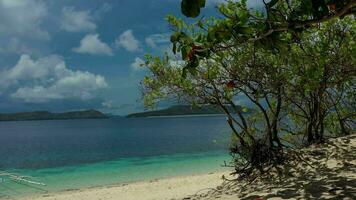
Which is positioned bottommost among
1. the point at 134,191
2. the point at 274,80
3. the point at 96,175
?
the point at 96,175

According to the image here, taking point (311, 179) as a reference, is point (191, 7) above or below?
above

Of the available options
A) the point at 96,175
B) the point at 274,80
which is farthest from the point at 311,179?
the point at 96,175

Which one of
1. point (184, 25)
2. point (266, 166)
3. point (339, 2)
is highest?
point (184, 25)

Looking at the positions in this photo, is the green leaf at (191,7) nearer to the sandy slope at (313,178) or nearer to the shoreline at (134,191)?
the sandy slope at (313,178)

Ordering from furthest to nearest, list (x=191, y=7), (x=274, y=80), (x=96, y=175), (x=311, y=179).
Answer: (x=96, y=175) → (x=274, y=80) → (x=311, y=179) → (x=191, y=7)

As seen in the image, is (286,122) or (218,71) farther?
(286,122)

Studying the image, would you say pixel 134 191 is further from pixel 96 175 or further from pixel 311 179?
pixel 311 179

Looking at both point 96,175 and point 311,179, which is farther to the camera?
point 96,175

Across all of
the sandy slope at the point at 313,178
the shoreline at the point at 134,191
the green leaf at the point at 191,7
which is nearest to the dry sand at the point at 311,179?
the sandy slope at the point at 313,178

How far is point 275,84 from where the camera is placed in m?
10.8

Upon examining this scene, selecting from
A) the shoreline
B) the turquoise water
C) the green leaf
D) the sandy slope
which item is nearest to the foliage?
the sandy slope

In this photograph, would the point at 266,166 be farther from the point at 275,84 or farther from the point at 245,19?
the point at 245,19

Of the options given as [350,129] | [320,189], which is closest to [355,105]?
[350,129]

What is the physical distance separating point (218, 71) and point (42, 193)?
47.3 feet
